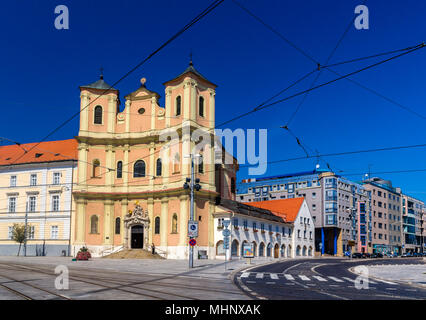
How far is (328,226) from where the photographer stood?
93188 mm

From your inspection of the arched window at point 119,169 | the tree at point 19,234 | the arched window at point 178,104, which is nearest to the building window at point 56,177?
the tree at point 19,234

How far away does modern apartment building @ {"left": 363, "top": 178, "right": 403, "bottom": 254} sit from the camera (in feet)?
360

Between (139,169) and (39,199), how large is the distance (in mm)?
14324

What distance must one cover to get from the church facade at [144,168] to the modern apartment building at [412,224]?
89.9 m

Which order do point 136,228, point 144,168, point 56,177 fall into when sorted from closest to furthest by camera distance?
point 136,228 < point 144,168 < point 56,177

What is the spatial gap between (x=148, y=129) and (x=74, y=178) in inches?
448

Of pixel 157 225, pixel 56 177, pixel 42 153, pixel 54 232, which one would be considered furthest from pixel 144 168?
pixel 42 153

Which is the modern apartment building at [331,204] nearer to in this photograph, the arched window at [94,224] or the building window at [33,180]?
the arched window at [94,224]

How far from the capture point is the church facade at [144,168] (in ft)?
172

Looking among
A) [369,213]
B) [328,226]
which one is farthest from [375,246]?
[328,226]

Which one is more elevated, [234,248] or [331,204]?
[331,204]

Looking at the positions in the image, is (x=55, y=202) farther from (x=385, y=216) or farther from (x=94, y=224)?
(x=385, y=216)

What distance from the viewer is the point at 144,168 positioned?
184 feet

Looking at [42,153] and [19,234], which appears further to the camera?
[42,153]
